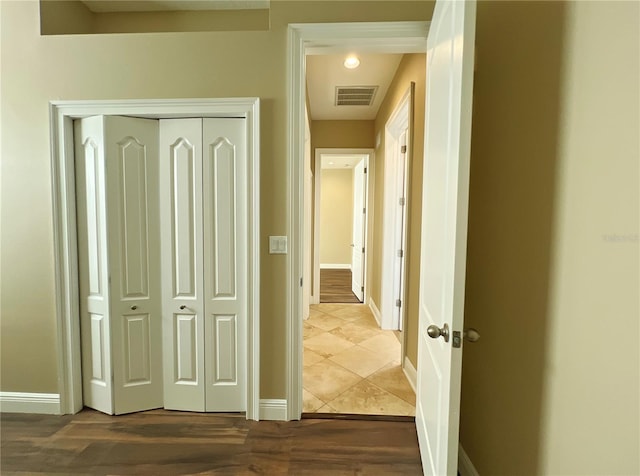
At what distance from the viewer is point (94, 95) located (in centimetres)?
179

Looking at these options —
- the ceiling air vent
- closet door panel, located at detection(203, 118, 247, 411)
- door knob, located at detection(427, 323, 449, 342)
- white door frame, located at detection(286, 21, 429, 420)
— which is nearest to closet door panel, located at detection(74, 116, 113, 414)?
closet door panel, located at detection(203, 118, 247, 411)

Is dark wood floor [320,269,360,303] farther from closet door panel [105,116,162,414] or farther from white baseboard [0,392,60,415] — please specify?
white baseboard [0,392,60,415]

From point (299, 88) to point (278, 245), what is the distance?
98 cm

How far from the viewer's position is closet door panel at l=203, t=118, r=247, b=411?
1819 mm

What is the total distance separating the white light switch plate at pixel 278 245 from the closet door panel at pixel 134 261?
2.59 ft

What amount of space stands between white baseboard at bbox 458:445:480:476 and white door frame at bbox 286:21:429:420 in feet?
3.18

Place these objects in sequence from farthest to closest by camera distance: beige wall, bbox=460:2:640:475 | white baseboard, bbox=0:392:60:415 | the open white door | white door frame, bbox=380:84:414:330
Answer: white door frame, bbox=380:84:414:330
white baseboard, bbox=0:392:60:415
the open white door
beige wall, bbox=460:2:640:475

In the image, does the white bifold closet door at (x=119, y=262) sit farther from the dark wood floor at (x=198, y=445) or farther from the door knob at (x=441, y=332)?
the door knob at (x=441, y=332)

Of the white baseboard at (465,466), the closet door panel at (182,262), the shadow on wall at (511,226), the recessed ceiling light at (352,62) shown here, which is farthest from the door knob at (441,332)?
the recessed ceiling light at (352,62)

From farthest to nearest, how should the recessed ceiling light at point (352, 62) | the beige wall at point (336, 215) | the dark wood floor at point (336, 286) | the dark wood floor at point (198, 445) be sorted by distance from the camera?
the beige wall at point (336, 215)
the dark wood floor at point (336, 286)
the recessed ceiling light at point (352, 62)
the dark wood floor at point (198, 445)

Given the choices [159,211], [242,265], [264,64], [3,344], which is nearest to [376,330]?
[242,265]

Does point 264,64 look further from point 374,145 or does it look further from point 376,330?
point 376,330

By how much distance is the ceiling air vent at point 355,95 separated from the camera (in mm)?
3096

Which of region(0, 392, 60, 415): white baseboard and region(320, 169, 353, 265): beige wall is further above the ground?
region(320, 169, 353, 265): beige wall
